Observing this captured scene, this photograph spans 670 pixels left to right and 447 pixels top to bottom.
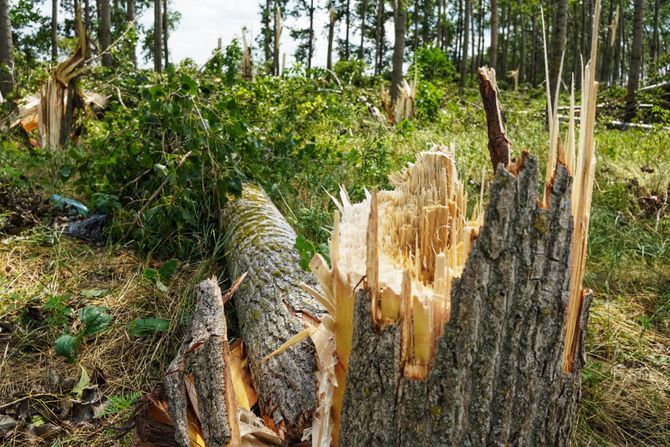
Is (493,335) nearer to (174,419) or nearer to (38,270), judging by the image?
(174,419)

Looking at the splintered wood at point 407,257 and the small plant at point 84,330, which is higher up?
the splintered wood at point 407,257

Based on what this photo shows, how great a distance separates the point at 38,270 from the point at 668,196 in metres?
4.93

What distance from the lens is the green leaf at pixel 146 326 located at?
2.69 m

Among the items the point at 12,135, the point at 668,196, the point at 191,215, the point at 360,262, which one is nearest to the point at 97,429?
the point at 360,262

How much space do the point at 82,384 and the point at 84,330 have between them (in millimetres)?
311

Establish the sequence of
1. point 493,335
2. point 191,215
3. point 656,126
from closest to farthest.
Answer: point 493,335
point 191,215
point 656,126

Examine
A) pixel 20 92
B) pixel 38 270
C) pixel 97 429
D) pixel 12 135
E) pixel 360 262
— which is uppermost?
pixel 20 92

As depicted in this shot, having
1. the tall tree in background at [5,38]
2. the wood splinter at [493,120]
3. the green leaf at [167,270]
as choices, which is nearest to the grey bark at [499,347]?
the wood splinter at [493,120]

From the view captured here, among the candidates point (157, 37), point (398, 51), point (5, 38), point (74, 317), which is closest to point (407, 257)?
point (74, 317)

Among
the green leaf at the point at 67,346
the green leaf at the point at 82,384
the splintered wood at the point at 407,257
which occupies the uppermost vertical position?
the splintered wood at the point at 407,257

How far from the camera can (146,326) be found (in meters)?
2.69

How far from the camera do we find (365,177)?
4.82m

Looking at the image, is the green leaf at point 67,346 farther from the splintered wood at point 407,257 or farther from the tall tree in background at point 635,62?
the tall tree in background at point 635,62

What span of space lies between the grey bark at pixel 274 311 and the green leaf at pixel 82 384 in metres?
0.74
